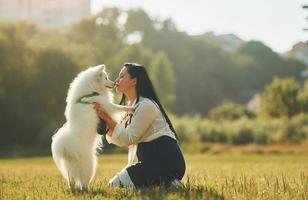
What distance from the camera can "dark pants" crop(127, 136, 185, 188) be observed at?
7703 mm

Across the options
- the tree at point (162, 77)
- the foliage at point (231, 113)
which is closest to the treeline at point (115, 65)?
the tree at point (162, 77)

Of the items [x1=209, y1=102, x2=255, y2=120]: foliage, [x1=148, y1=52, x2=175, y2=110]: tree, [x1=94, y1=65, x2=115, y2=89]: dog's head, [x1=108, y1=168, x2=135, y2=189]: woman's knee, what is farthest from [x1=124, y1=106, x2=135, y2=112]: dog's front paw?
[x1=148, y1=52, x2=175, y2=110]: tree

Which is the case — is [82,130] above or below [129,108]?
below

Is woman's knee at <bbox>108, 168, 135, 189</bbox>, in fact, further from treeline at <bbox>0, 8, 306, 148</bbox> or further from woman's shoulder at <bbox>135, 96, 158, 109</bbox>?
treeline at <bbox>0, 8, 306, 148</bbox>

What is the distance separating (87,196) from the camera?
682cm

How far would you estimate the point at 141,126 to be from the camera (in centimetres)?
759

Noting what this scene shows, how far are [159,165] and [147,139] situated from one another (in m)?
0.37

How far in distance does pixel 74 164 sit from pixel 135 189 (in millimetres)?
818

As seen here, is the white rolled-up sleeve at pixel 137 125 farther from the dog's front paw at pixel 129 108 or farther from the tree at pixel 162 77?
the tree at pixel 162 77

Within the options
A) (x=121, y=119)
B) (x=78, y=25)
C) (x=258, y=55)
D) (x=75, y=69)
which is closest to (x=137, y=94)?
(x=121, y=119)

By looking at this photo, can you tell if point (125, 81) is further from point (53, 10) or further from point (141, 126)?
point (53, 10)

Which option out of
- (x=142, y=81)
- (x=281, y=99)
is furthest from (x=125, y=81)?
(x=281, y=99)

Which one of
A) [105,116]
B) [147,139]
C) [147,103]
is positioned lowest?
[147,139]

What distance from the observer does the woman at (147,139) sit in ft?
25.0
